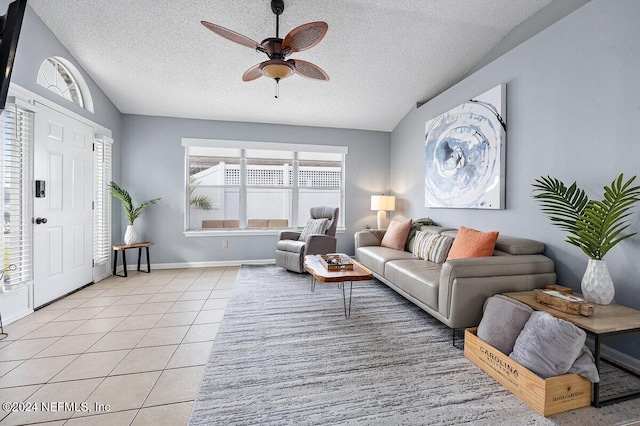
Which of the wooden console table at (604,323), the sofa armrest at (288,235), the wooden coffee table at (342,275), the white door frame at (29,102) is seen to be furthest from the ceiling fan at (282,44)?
the sofa armrest at (288,235)

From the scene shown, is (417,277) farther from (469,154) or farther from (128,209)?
(128,209)

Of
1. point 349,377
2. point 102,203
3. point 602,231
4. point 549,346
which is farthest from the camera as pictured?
point 102,203

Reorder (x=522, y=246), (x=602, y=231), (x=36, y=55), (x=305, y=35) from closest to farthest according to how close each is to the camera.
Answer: (x=602, y=231) → (x=305, y=35) → (x=522, y=246) → (x=36, y=55)

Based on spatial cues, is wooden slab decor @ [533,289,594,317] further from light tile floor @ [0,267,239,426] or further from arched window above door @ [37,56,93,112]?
arched window above door @ [37,56,93,112]

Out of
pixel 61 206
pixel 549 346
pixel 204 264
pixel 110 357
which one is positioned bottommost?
pixel 110 357

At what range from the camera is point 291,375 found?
182 centimetres

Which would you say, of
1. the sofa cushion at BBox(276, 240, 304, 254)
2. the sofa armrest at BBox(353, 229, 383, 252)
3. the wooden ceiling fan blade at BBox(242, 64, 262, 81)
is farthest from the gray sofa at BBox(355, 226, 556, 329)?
the wooden ceiling fan blade at BBox(242, 64, 262, 81)

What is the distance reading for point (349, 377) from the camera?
1.80m

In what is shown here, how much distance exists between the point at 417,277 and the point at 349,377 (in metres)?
1.19

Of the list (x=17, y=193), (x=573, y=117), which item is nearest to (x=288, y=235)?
(x=17, y=193)

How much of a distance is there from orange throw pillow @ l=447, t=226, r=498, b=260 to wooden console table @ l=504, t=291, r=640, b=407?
28.0 inches

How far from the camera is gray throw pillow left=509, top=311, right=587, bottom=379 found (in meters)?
1.54

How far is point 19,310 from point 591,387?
449 centimetres

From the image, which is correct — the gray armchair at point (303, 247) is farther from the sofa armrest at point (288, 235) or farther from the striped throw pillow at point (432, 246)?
the striped throw pillow at point (432, 246)
